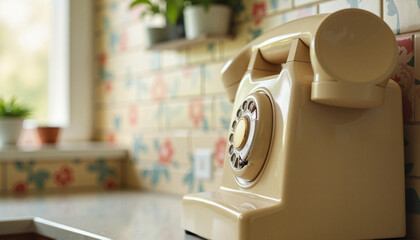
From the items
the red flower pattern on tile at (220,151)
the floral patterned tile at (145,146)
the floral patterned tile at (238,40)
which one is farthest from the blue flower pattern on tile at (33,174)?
the floral patterned tile at (238,40)

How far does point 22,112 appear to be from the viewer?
1876mm

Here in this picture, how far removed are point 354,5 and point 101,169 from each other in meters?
1.12

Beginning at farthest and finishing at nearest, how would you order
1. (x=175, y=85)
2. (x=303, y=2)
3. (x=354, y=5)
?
(x=175, y=85) → (x=303, y=2) → (x=354, y=5)

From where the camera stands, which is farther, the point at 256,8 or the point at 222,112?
the point at 222,112

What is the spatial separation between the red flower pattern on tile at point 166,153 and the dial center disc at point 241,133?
79 cm

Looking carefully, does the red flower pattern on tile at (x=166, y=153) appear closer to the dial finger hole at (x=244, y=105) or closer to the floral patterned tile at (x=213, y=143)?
the floral patterned tile at (x=213, y=143)

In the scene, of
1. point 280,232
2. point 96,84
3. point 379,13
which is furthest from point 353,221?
point 96,84

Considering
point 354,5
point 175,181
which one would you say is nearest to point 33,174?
point 175,181

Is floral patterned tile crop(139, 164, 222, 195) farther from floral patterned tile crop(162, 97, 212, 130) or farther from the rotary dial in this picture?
the rotary dial

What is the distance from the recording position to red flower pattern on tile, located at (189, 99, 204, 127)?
5.23 ft

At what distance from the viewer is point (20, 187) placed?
176 cm

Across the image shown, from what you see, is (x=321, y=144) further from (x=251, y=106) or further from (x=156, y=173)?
(x=156, y=173)

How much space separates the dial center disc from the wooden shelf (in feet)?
1.79

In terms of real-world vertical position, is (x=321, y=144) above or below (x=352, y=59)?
below
